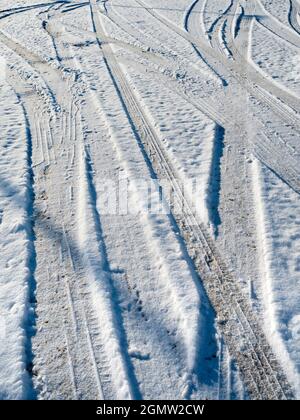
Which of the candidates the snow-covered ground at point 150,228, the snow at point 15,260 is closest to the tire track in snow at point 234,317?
the snow-covered ground at point 150,228

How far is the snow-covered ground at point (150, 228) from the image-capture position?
304 centimetres

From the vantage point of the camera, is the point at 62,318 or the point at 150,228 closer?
the point at 62,318

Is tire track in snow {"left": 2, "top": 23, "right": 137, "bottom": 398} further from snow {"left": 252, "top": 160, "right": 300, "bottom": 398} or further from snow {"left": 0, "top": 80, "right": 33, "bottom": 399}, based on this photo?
snow {"left": 252, "top": 160, "right": 300, "bottom": 398}

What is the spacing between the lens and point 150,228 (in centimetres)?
424

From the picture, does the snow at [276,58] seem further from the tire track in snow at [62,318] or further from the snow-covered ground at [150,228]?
the tire track in snow at [62,318]

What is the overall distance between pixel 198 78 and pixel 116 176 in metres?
3.76

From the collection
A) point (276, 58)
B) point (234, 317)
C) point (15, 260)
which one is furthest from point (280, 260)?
point (276, 58)

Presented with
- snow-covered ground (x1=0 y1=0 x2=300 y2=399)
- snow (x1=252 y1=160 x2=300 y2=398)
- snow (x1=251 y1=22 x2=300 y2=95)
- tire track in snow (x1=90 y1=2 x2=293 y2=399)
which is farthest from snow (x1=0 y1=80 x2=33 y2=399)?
snow (x1=251 y1=22 x2=300 y2=95)

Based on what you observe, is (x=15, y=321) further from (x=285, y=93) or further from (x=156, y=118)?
(x=285, y=93)

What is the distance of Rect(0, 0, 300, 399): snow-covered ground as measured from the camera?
3043 millimetres

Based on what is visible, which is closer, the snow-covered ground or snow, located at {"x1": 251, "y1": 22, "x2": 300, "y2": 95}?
the snow-covered ground

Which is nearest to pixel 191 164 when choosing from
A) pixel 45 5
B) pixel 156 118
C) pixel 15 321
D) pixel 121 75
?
pixel 156 118

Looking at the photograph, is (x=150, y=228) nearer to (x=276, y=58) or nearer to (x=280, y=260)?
(x=280, y=260)

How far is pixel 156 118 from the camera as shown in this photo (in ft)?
20.9
